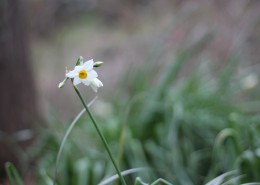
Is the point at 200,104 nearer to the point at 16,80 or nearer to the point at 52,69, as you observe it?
the point at 16,80

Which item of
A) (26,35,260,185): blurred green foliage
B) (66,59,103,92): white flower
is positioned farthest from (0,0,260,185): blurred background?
(66,59,103,92): white flower

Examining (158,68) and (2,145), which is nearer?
(2,145)

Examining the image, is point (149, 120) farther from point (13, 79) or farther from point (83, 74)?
point (83, 74)

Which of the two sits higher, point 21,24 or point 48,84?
point 48,84

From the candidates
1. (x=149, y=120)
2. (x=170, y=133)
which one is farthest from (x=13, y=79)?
(x=170, y=133)

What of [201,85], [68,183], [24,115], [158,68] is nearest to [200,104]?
[201,85]

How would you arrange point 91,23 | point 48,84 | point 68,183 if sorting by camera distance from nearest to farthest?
point 68,183
point 48,84
point 91,23
